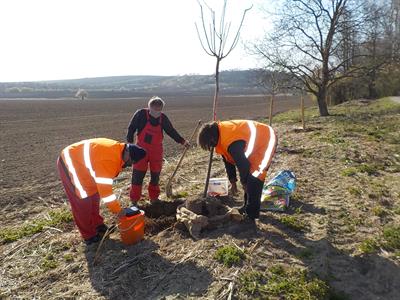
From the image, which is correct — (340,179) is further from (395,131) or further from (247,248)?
(395,131)

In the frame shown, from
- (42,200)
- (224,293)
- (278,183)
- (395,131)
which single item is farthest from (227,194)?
(395,131)

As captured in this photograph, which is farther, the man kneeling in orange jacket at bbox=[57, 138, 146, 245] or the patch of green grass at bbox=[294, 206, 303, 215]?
the patch of green grass at bbox=[294, 206, 303, 215]

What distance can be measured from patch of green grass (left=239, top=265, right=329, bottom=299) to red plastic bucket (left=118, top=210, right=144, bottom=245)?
163cm

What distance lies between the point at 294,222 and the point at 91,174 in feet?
9.34

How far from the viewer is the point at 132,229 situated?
5477 mm

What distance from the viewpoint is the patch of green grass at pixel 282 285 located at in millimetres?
4320

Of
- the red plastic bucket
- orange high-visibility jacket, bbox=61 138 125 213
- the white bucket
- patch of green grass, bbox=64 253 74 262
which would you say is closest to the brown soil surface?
patch of green grass, bbox=64 253 74 262

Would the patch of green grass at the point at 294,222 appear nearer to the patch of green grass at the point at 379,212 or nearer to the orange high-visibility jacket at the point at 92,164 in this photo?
the patch of green grass at the point at 379,212

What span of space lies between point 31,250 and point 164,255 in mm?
1946

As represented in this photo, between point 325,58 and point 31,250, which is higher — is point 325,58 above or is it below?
above

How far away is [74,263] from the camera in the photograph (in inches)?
208

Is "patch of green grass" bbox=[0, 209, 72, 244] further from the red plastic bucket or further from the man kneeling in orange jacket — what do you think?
the red plastic bucket

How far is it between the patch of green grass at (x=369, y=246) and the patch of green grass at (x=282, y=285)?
1.01m

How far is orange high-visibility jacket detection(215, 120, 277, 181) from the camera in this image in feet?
18.1
